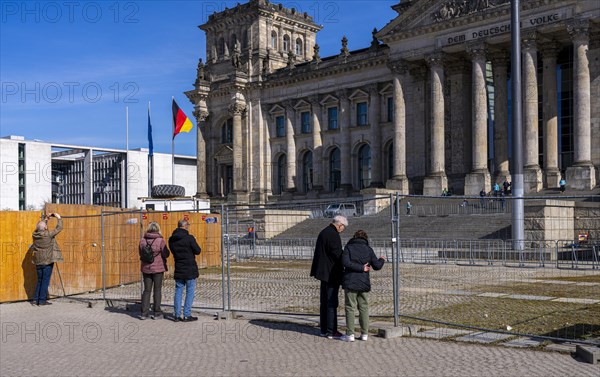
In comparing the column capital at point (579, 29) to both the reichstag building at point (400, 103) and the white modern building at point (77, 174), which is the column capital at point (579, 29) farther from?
the white modern building at point (77, 174)

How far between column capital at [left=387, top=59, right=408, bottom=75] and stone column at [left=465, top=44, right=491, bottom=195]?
6.60 meters

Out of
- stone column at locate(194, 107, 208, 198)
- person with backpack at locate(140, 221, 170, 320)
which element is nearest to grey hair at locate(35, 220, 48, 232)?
person with backpack at locate(140, 221, 170, 320)

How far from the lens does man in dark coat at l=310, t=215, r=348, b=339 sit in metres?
12.2

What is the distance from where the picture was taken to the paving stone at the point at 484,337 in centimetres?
1162

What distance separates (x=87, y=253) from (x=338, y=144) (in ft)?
166

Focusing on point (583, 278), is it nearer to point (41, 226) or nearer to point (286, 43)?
point (41, 226)

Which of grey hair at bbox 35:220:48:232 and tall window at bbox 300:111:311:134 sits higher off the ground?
tall window at bbox 300:111:311:134

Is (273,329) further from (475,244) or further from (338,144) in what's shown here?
(338,144)

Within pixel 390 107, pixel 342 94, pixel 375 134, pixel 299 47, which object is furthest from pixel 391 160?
pixel 299 47

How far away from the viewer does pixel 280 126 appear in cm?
7456

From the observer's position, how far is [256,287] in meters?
19.6

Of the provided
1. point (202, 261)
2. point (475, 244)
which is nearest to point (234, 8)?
point (202, 261)

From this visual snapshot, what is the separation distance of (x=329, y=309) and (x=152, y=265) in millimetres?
4470

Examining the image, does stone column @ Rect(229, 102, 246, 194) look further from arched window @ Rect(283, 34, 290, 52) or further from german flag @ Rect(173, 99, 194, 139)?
german flag @ Rect(173, 99, 194, 139)
